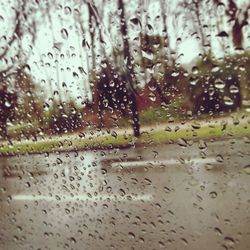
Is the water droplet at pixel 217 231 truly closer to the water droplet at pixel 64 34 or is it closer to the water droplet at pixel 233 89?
the water droplet at pixel 233 89

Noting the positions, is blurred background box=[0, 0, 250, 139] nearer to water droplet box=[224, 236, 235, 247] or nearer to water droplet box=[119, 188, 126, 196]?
water droplet box=[119, 188, 126, 196]

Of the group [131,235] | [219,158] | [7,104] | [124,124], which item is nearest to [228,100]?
[219,158]

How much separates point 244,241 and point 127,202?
Answer: 311 millimetres

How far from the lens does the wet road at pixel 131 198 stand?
90 centimetres

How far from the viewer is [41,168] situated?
1.17m

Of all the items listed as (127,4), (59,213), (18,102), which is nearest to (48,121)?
(18,102)

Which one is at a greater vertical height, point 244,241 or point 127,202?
point 127,202

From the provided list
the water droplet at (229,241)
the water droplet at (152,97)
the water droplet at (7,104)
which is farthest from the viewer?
the water droplet at (7,104)

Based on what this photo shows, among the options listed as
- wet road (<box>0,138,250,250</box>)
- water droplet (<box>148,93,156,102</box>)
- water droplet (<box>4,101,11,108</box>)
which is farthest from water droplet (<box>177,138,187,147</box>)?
water droplet (<box>4,101,11,108</box>)

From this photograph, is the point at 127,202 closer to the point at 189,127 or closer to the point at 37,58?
the point at 189,127

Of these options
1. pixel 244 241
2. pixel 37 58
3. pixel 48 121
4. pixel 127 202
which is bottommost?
pixel 244 241

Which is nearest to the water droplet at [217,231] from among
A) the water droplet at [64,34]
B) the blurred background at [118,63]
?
the blurred background at [118,63]

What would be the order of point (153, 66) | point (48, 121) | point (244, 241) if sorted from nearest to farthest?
1. point (244, 241)
2. point (153, 66)
3. point (48, 121)

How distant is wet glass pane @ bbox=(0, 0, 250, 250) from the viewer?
0.90m
